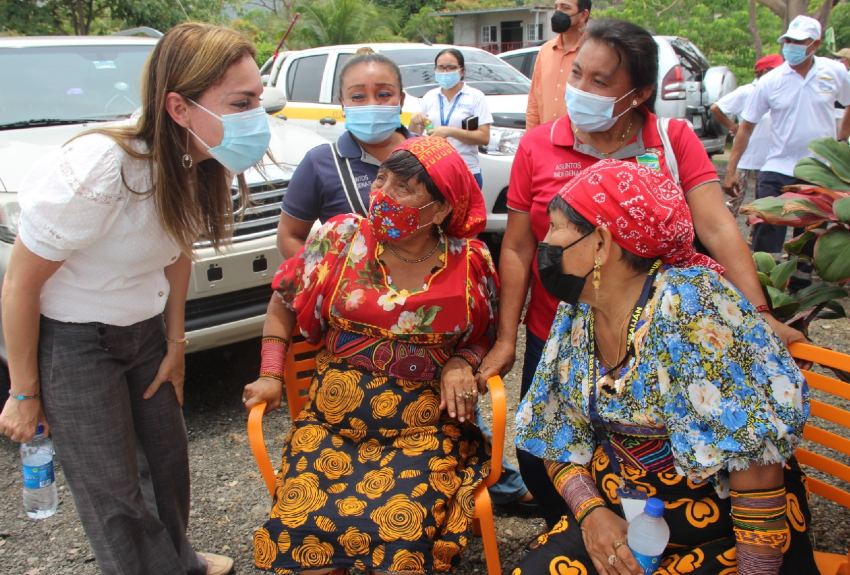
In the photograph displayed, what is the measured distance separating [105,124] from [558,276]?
2380 mm

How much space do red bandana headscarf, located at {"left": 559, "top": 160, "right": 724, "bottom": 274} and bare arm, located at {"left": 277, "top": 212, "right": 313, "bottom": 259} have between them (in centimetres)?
137

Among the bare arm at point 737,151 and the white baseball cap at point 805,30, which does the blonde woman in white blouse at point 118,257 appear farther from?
the white baseball cap at point 805,30

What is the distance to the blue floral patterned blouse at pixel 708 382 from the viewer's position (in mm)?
1749

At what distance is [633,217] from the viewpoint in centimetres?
185

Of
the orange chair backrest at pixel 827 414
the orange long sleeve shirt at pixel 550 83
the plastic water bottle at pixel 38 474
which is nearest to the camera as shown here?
the orange chair backrest at pixel 827 414

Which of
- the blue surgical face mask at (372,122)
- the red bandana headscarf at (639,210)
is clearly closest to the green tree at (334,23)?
the blue surgical face mask at (372,122)

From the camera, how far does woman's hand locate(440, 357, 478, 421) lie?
2.34m

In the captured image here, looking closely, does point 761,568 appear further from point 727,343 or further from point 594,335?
point 594,335

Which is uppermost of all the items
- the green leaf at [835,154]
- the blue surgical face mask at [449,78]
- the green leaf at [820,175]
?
the green leaf at [835,154]

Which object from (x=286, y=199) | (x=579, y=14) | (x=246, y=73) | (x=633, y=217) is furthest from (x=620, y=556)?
(x=579, y=14)

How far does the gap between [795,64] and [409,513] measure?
4.92m

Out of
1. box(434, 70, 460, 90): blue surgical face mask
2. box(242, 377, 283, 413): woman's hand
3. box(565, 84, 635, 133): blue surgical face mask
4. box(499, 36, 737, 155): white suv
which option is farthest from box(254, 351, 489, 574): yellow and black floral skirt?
box(499, 36, 737, 155): white suv

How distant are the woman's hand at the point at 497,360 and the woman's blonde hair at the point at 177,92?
3.21 ft

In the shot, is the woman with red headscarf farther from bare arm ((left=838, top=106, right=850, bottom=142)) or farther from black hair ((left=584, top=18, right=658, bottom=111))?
bare arm ((left=838, top=106, right=850, bottom=142))
